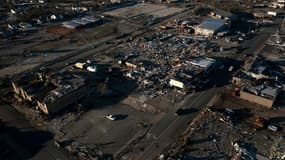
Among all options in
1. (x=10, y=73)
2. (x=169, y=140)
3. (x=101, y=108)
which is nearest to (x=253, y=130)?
(x=169, y=140)

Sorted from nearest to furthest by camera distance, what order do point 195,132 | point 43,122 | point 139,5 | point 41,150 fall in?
point 41,150, point 195,132, point 43,122, point 139,5

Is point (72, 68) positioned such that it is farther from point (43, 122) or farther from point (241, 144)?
point (241, 144)

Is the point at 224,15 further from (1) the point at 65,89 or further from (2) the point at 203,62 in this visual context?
(1) the point at 65,89

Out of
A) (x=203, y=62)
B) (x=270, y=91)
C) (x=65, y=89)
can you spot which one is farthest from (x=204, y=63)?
(x=65, y=89)

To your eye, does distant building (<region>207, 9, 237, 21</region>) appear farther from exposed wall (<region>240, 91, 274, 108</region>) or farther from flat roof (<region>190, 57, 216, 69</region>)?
exposed wall (<region>240, 91, 274, 108</region>)

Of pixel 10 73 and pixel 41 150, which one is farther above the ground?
pixel 10 73

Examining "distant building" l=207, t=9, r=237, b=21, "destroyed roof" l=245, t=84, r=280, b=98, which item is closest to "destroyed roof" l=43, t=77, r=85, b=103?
"destroyed roof" l=245, t=84, r=280, b=98
